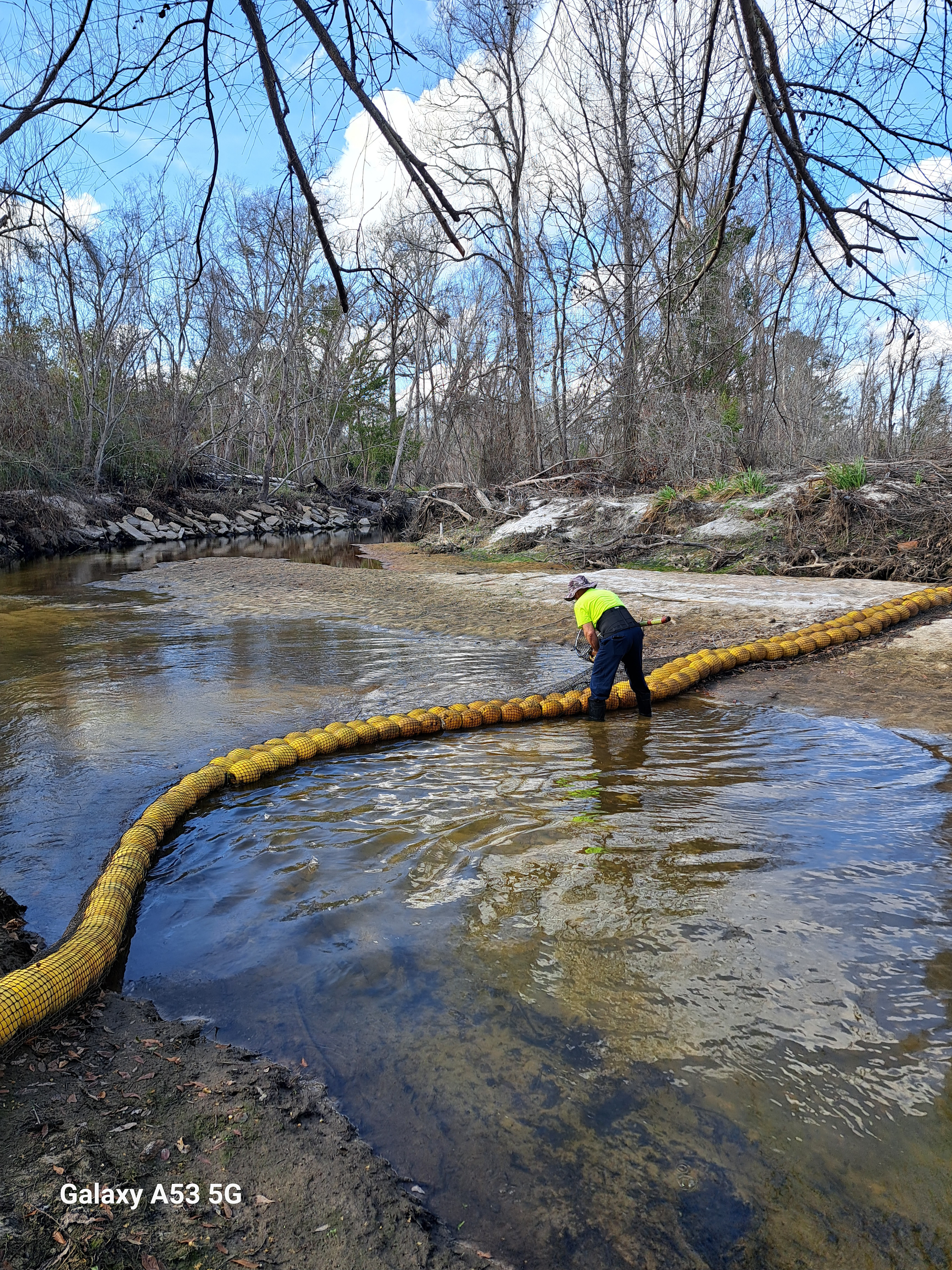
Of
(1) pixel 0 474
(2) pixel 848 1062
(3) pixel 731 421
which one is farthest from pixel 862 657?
(1) pixel 0 474

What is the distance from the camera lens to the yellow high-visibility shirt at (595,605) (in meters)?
6.31

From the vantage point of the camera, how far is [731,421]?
1683cm

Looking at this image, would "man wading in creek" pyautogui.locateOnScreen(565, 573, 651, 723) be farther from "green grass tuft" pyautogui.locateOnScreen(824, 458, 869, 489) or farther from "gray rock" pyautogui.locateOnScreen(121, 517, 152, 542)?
"gray rock" pyautogui.locateOnScreen(121, 517, 152, 542)

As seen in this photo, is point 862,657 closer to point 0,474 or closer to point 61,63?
point 61,63

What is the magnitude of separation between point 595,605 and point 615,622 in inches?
9.7

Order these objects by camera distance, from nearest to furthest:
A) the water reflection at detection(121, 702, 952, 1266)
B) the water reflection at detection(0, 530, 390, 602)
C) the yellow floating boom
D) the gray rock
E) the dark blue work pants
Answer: the water reflection at detection(121, 702, 952, 1266) < the yellow floating boom < the dark blue work pants < the water reflection at detection(0, 530, 390, 602) < the gray rock

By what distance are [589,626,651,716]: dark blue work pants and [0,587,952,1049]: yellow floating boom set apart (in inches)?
13.4

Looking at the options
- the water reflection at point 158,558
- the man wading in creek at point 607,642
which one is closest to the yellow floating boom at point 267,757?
the man wading in creek at point 607,642

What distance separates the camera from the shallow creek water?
79.0 inches

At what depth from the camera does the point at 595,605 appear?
6.35 meters

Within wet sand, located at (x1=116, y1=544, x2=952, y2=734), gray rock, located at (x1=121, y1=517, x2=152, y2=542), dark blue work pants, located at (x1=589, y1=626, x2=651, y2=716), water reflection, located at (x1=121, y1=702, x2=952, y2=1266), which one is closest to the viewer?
water reflection, located at (x1=121, y1=702, x2=952, y2=1266)

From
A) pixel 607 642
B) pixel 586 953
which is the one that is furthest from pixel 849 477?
pixel 586 953

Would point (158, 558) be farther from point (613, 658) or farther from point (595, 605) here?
point (613, 658)
